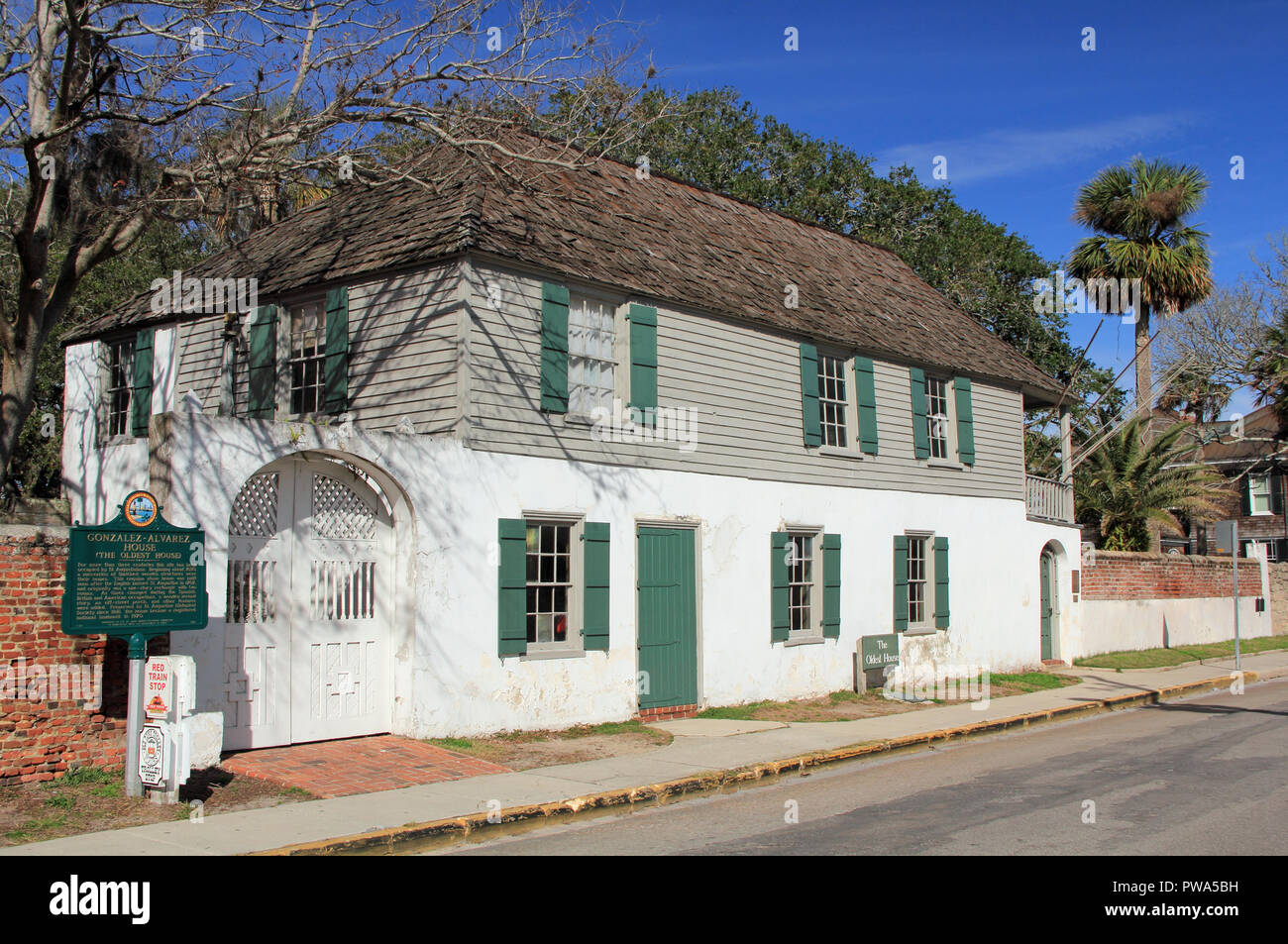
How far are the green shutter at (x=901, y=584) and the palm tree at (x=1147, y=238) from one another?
50.6 feet

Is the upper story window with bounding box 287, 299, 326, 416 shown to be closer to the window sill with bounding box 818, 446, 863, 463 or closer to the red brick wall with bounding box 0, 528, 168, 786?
the red brick wall with bounding box 0, 528, 168, 786

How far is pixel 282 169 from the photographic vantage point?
13734mm

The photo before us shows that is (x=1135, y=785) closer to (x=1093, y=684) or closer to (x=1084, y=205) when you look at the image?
(x=1093, y=684)

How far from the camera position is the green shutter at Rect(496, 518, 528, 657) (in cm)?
1252

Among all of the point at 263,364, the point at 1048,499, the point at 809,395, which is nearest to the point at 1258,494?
the point at 1048,499

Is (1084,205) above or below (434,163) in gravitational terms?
above

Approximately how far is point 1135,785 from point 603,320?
816 centimetres

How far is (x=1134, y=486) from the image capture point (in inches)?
1142

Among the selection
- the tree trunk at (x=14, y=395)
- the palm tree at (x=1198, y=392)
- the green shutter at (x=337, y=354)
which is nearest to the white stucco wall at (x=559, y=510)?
the green shutter at (x=337, y=354)

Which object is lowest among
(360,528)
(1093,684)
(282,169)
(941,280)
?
(1093,684)

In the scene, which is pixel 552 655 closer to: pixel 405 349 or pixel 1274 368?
pixel 405 349

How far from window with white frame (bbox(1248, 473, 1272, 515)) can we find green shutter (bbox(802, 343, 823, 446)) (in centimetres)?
3336
